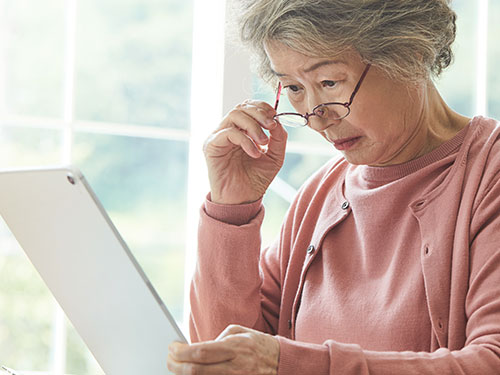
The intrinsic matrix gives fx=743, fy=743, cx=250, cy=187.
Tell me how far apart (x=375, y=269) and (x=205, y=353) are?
51 centimetres

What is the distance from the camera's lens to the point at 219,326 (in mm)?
1578

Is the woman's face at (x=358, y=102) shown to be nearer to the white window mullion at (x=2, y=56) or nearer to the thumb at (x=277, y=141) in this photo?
the thumb at (x=277, y=141)

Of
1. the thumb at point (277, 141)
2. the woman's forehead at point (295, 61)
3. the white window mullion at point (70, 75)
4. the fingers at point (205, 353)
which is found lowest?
the fingers at point (205, 353)

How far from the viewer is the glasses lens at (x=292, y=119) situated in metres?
1.47

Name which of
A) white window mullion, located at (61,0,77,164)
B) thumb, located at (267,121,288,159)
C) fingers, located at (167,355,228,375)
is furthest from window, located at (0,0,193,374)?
fingers, located at (167,355,228,375)

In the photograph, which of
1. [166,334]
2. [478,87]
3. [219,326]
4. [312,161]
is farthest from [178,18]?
[166,334]

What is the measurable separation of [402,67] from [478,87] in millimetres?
1763

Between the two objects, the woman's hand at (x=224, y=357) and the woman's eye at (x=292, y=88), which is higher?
the woman's eye at (x=292, y=88)

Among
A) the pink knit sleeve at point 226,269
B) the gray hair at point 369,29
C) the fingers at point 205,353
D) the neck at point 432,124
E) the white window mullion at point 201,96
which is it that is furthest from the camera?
the white window mullion at point 201,96

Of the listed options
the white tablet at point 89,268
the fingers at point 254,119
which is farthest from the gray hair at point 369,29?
the white tablet at point 89,268

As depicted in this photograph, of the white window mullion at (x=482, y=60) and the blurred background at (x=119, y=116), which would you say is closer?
the blurred background at (x=119, y=116)

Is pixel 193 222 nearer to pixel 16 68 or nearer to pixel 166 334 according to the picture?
pixel 16 68

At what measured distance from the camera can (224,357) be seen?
3.36 feet

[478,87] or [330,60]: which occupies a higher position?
[478,87]
